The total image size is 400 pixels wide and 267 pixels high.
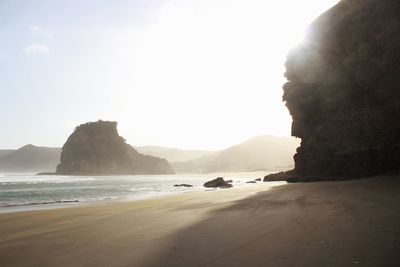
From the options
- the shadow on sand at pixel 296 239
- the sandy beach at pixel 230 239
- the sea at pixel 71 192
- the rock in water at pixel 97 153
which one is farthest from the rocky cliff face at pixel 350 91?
the rock in water at pixel 97 153

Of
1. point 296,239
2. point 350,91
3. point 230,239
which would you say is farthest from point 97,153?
point 296,239

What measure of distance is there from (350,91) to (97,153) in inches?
6155

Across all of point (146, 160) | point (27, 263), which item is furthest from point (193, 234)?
point (146, 160)

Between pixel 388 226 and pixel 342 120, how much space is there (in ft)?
70.9

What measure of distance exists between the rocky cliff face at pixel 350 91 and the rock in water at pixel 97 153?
5703 inches

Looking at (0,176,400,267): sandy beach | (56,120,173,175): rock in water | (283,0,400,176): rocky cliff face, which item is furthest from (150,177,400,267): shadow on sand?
(56,120,173,175): rock in water

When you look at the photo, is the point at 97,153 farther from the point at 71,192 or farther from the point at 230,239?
the point at 230,239

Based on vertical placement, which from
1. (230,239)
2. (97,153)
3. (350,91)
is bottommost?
(230,239)

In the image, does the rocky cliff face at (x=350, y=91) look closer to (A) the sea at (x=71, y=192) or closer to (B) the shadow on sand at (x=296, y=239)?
(B) the shadow on sand at (x=296, y=239)

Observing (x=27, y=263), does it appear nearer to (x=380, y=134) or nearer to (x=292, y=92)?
(x=380, y=134)

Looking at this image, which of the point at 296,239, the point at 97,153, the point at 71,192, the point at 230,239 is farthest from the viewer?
the point at 97,153

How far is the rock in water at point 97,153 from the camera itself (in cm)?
→ 16712

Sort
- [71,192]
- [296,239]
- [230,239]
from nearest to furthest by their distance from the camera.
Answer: [296,239]
[230,239]
[71,192]

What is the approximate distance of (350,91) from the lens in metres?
27.7
